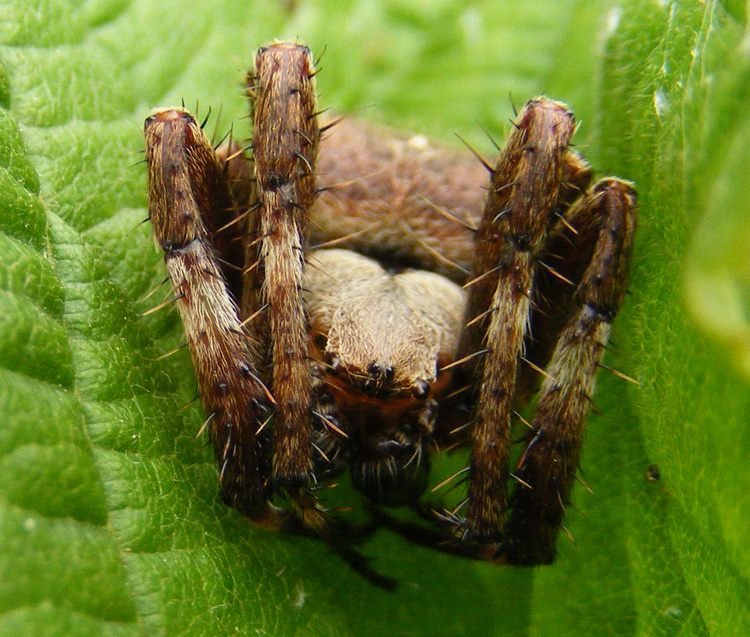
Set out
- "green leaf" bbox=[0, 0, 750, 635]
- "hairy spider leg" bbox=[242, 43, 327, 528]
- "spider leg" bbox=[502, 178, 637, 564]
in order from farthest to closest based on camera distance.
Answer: "spider leg" bbox=[502, 178, 637, 564] → "hairy spider leg" bbox=[242, 43, 327, 528] → "green leaf" bbox=[0, 0, 750, 635]

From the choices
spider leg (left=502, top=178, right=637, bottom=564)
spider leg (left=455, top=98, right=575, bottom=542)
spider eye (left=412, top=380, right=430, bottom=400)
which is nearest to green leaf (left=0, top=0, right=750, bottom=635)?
spider leg (left=502, top=178, right=637, bottom=564)

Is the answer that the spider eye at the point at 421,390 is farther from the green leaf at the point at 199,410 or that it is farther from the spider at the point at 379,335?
the green leaf at the point at 199,410

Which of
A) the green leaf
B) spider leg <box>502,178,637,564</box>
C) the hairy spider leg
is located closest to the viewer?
the green leaf

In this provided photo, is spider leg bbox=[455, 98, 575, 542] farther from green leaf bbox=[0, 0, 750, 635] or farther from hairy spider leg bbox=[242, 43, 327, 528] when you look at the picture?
hairy spider leg bbox=[242, 43, 327, 528]

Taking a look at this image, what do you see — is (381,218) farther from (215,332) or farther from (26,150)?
(26,150)

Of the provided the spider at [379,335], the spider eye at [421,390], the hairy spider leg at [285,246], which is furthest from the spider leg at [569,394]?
the hairy spider leg at [285,246]

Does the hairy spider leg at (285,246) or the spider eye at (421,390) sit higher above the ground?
the hairy spider leg at (285,246)
